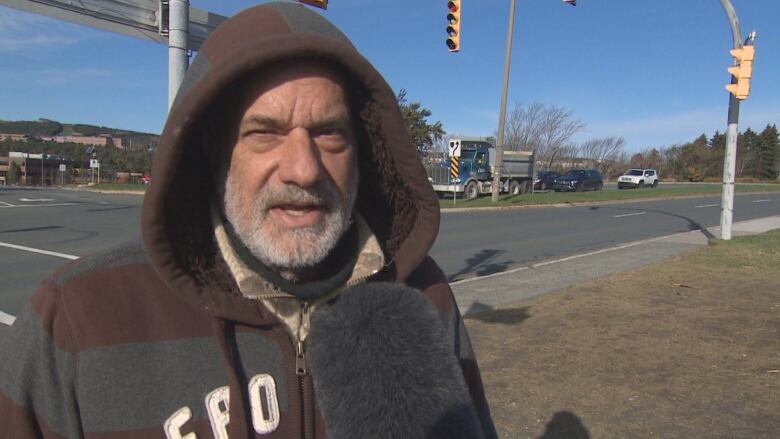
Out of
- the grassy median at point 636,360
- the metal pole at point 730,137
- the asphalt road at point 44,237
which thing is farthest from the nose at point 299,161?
the metal pole at point 730,137

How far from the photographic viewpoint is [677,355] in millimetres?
5254

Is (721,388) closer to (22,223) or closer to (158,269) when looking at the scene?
(158,269)

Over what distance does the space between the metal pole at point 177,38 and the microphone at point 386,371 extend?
3030mm

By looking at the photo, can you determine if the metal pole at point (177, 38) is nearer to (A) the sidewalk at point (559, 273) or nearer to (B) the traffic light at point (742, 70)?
(A) the sidewalk at point (559, 273)

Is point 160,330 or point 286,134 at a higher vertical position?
point 286,134

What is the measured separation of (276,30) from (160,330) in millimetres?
708

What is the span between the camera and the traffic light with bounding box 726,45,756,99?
11703mm

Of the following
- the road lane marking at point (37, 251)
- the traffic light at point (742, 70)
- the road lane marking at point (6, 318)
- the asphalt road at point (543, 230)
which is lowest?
the road lane marking at point (6, 318)

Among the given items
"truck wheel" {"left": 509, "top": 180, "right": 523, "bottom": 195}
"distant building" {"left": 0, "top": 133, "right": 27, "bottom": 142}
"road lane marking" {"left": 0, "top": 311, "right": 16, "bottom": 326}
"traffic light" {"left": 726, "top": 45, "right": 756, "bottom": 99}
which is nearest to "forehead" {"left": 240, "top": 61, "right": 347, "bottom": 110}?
"road lane marking" {"left": 0, "top": 311, "right": 16, "bottom": 326}

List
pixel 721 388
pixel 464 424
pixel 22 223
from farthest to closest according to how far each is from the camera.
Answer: pixel 22 223, pixel 721 388, pixel 464 424

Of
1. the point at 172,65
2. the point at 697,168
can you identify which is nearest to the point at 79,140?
the point at 697,168

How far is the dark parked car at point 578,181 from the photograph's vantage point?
38.8m

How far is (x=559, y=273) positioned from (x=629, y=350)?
13.1ft

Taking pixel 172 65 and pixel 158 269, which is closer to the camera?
pixel 158 269
